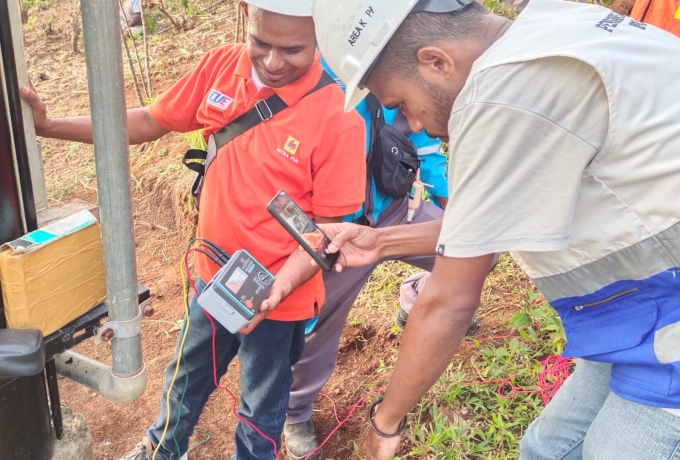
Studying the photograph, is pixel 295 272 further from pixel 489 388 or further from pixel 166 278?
pixel 166 278

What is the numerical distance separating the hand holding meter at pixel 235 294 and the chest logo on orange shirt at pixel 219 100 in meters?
0.51

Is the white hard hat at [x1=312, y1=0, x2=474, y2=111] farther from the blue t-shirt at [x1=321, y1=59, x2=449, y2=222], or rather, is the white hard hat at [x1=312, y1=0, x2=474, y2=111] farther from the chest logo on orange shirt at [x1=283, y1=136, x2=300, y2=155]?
the blue t-shirt at [x1=321, y1=59, x2=449, y2=222]

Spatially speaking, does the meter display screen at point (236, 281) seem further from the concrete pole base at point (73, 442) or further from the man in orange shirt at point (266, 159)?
the concrete pole base at point (73, 442)

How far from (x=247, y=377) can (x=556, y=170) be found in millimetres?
1516

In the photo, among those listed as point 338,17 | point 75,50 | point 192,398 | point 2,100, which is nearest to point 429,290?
point 338,17

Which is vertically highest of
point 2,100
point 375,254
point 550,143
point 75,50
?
point 550,143

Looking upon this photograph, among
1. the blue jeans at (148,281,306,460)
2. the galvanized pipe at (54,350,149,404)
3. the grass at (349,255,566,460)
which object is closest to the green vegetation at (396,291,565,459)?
the grass at (349,255,566,460)

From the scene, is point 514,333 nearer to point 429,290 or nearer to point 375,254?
point 375,254

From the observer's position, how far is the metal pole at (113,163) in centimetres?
124

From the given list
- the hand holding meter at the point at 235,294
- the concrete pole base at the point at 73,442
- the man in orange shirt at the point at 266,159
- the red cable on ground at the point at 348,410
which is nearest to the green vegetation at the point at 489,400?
the red cable on ground at the point at 348,410

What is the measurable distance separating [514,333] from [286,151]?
178 cm

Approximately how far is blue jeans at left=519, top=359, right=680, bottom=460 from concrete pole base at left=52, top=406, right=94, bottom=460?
1.46 m

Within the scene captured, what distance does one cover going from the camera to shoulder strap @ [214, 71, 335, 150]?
6.75 feet

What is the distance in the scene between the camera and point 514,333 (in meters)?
3.21
